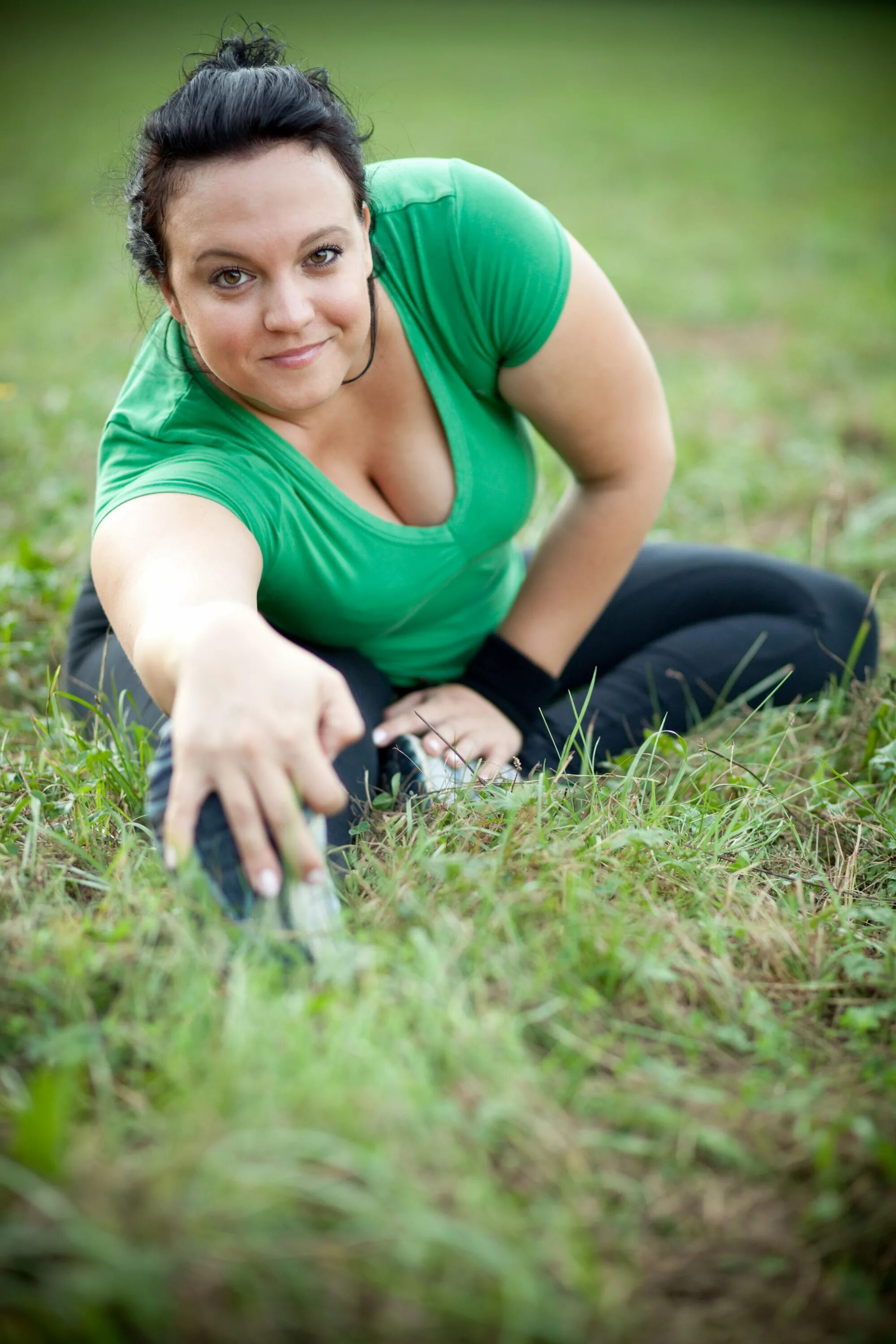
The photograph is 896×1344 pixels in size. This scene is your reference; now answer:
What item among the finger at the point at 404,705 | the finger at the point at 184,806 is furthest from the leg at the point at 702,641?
the finger at the point at 184,806

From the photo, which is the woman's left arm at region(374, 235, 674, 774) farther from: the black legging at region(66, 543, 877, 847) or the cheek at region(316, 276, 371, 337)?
the cheek at region(316, 276, 371, 337)

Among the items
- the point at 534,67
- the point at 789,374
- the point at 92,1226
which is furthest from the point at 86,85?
the point at 92,1226

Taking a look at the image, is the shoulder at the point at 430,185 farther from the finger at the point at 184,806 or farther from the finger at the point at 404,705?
the finger at the point at 184,806

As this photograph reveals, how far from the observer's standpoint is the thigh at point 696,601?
2066 mm

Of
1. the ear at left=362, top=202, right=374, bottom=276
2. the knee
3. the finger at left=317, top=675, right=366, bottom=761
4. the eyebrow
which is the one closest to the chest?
the ear at left=362, top=202, right=374, bottom=276

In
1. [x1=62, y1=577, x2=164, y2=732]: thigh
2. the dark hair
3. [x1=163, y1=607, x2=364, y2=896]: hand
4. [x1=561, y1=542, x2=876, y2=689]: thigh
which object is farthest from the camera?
[x1=561, y1=542, x2=876, y2=689]: thigh

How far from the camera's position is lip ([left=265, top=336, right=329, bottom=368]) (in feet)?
4.60

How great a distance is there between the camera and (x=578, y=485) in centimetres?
190

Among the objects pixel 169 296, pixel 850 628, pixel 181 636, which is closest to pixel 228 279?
pixel 169 296

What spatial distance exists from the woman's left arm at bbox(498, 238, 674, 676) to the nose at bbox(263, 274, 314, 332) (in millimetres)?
416

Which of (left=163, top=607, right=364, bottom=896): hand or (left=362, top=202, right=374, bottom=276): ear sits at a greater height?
(left=362, top=202, right=374, bottom=276): ear

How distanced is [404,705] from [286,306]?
777 mm

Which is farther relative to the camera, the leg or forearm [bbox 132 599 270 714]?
the leg

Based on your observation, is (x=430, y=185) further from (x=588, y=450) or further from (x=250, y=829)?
(x=250, y=829)
